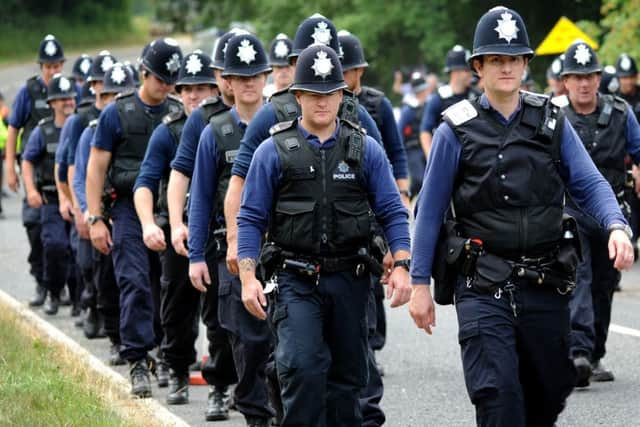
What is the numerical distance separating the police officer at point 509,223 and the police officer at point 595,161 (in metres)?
3.15

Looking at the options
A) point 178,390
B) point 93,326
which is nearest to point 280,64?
point 178,390

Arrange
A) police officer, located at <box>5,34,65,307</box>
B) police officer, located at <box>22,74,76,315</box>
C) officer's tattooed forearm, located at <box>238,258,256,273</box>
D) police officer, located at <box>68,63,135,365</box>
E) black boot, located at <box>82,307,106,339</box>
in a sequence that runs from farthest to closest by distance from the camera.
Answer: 1. police officer, located at <box>5,34,65,307</box>
2. police officer, located at <box>22,74,76,315</box>
3. black boot, located at <box>82,307,106,339</box>
4. police officer, located at <box>68,63,135,365</box>
5. officer's tattooed forearm, located at <box>238,258,256,273</box>

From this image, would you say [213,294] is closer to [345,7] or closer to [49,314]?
[49,314]

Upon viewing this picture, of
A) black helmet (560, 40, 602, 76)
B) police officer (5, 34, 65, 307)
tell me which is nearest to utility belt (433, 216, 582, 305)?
black helmet (560, 40, 602, 76)

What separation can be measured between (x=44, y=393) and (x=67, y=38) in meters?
66.8

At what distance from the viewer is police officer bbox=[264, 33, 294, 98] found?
36.2 feet

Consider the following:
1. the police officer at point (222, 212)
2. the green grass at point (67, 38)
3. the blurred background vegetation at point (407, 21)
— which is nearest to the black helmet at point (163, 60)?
the police officer at point (222, 212)

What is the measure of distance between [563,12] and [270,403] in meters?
25.9

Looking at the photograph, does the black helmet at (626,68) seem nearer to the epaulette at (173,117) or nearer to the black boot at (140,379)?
the epaulette at (173,117)

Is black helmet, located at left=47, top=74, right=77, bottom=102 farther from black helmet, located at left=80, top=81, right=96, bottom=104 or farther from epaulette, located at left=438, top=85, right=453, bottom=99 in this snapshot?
epaulette, located at left=438, top=85, right=453, bottom=99

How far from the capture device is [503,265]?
685cm

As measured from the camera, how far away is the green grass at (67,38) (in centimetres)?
7031

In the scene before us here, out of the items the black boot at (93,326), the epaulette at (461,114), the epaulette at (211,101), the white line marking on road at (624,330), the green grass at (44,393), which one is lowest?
the black boot at (93,326)

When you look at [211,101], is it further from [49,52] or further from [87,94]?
[49,52]
